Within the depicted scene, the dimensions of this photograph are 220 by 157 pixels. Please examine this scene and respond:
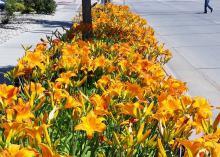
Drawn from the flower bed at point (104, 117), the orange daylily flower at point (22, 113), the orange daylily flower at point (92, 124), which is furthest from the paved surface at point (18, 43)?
the orange daylily flower at point (92, 124)

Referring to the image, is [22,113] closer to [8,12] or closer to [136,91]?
[136,91]

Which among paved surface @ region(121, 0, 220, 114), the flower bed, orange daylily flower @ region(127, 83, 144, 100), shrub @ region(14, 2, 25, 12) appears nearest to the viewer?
the flower bed

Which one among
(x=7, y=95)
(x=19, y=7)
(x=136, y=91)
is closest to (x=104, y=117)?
(x=136, y=91)

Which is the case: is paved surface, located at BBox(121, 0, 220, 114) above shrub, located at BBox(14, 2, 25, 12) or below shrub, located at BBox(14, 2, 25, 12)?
below

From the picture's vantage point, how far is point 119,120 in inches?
103

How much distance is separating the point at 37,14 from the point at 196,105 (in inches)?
851

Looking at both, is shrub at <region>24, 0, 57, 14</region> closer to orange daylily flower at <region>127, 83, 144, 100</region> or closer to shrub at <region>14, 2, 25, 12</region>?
shrub at <region>14, 2, 25, 12</region>

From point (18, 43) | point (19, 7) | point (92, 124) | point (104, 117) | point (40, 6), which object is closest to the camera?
point (92, 124)

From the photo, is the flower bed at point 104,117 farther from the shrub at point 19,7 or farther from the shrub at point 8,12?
the shrub at point 19,7

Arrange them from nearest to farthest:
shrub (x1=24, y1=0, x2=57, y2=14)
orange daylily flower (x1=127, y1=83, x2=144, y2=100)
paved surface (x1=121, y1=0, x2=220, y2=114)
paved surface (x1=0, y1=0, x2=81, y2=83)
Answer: orange daylily flower (x1=127, y1=83, x2=144, y2=100), paved surface (x1=121, y1=0, x2=220, y2=114), paved surface (x1=0, y1=0, x2=81, y2=83), shrub (x1=24, y1=0, x2=57, y2=14)

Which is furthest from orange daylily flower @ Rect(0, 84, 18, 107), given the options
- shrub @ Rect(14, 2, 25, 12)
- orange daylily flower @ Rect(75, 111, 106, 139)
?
shrub @ Rect(14, 2, 25, 12)

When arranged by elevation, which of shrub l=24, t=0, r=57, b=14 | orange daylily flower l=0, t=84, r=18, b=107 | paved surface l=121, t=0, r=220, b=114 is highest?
orange daylily flower l=0, t=84, r=18, b=107

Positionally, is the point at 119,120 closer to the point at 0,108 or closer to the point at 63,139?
the point at 63,139

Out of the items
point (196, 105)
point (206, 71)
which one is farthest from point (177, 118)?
point (206, 71)
